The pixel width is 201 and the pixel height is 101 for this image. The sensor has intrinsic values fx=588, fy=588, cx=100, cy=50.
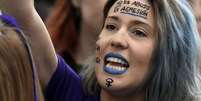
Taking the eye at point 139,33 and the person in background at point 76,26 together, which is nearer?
the eye at point 139,33

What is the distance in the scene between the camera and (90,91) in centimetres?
230

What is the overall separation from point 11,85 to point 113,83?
0.52 m

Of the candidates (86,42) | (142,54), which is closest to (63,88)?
(142,54)

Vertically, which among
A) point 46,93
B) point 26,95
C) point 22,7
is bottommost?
point 46,93

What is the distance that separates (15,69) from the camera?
5.67 feet

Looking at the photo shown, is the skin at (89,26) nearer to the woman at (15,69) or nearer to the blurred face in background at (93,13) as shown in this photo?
the blurred face in background at (93,13)

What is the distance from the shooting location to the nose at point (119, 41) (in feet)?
6.98

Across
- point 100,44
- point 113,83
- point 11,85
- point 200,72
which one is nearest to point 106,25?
point 100,44

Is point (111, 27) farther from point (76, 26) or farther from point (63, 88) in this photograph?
point (76, 26)

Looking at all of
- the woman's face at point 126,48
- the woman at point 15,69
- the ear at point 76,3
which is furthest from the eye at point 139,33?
the ear at point 76,3

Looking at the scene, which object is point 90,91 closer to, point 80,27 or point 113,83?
point 113,83

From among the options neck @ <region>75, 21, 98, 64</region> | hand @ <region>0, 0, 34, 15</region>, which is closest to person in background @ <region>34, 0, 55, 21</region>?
neck @ <region>75, 21, 98, 64</region>

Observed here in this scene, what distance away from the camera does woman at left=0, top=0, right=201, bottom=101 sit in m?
2.14

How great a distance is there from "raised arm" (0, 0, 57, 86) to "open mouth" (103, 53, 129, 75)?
0.24m
